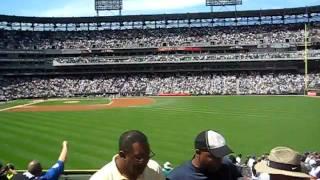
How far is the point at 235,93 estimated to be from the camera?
8600 centimetres

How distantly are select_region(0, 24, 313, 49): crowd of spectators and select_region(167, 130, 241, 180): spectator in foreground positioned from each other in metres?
92.4

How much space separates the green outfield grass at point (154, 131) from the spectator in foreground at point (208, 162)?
17578mm

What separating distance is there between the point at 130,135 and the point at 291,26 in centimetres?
9976

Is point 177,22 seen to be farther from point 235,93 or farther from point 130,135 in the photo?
point 130,135

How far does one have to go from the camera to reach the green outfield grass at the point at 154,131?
86.3 feet

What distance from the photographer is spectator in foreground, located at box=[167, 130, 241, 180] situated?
5320 mm

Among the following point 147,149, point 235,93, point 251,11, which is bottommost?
point 235,93

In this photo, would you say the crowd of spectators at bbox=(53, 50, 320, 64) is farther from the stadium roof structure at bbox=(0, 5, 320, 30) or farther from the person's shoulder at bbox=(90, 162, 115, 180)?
the person's shoulder at bbox=(90, 162, 115, 180)

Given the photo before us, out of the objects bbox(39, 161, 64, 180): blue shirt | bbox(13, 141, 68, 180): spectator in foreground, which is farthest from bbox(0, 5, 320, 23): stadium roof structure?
bbox(39, 161, 64, 180): blue shirt

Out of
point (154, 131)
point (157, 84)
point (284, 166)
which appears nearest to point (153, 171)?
point (284, 166)

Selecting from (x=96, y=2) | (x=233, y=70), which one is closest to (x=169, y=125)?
(x=233, y=70)

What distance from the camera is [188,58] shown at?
9500 centimetres

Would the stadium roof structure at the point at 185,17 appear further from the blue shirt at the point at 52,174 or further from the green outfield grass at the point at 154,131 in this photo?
the blue shirt at the point at 52,174

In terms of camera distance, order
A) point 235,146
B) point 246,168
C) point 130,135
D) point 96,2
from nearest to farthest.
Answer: point 130,135, point 246,168, point 235,146, point 96,2
